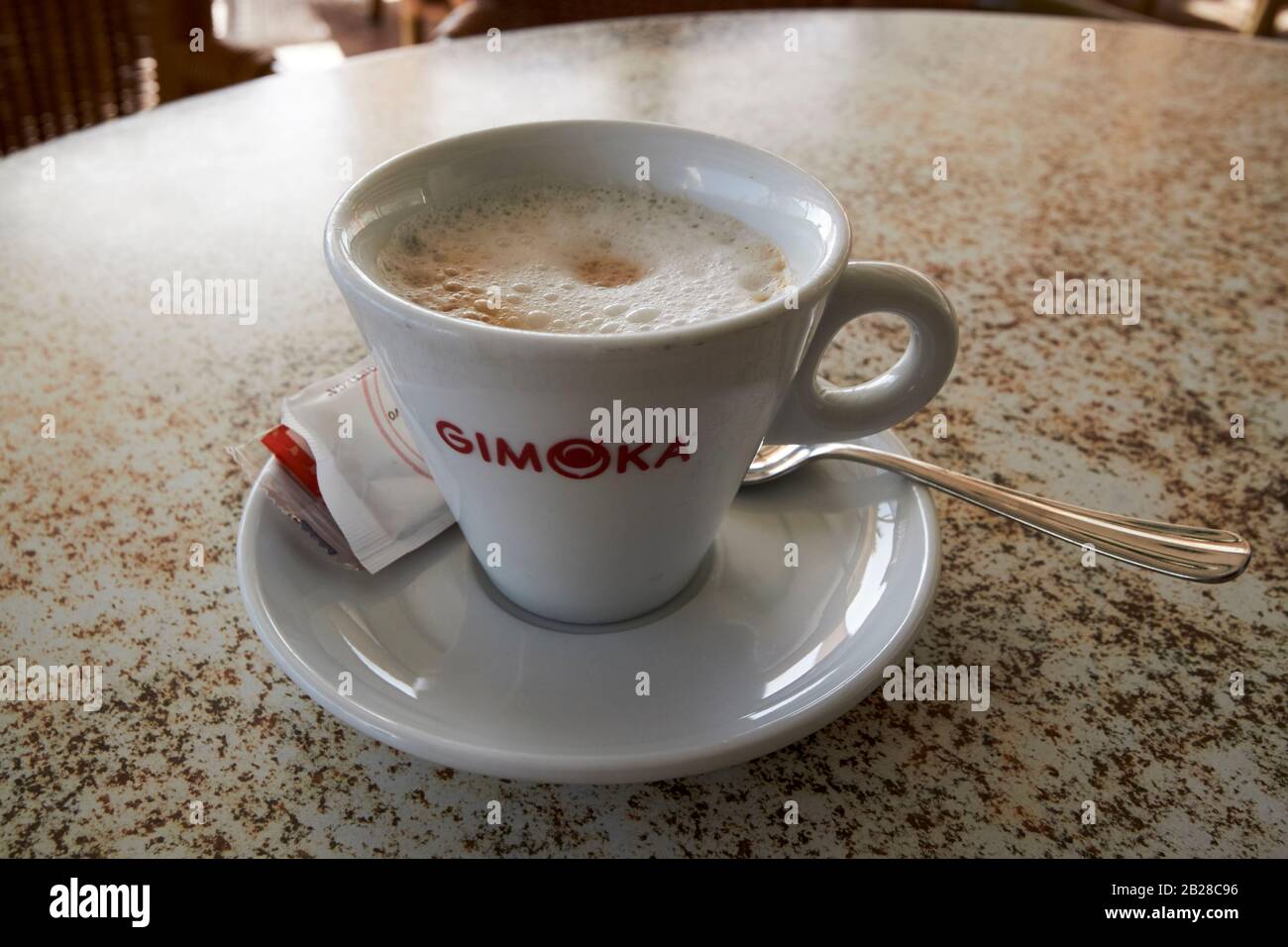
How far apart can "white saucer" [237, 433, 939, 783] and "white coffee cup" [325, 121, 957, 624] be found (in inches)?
1.3

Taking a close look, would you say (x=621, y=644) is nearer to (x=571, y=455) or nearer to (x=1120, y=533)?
(x=571, y=455)

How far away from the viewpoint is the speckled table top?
529mm

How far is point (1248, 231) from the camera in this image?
114 cm

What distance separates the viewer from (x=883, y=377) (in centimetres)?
65

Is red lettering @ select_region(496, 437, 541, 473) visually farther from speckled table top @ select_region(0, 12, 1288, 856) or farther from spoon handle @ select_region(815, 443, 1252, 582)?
spoon handle @ select_region(815, 443, 1252, 582)

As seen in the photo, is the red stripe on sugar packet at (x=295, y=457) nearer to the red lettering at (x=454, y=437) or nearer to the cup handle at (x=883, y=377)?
the red lettering at (x=454, y=437)

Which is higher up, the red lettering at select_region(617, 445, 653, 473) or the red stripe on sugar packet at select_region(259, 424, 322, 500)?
the red lettering at select_region(617, 445, 653, 473)

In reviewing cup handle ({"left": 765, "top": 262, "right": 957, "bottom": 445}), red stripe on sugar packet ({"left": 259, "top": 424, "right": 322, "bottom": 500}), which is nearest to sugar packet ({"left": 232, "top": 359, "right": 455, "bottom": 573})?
red stripe on sugar packet ({"left": 259, "top": 424, "right": 322, "bottom": 500})

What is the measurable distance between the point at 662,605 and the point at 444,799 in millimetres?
170

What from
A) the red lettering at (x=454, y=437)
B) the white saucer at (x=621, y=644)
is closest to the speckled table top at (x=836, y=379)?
the white saucer at (x=621, y=644)

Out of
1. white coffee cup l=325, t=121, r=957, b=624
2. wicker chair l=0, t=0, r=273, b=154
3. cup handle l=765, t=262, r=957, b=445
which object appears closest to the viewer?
white coffee cup l=325, t=121, r=957, b=624

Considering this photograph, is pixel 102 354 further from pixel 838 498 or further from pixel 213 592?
pixel 838 498

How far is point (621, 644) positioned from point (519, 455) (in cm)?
14

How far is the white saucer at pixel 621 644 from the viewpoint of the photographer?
1.60 ft
